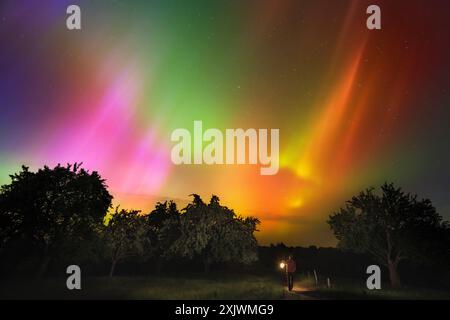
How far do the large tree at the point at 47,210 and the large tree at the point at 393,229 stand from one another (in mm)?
33931

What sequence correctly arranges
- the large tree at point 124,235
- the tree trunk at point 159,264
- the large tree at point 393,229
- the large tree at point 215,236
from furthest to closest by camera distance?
the tree trunk at point 159,264, the large tree at point 215,236, the large tree at point 124,235, the large tree at point 393,229

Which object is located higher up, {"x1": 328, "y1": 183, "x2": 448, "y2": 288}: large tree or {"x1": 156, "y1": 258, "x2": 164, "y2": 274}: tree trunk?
{"x1": 328, "y1": 183, "x2": 448, "y2": 288}: large tree

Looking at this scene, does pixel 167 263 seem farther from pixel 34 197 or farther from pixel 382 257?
pixel 382 257

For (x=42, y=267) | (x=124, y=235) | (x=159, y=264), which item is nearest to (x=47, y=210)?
(x=42, y=267)

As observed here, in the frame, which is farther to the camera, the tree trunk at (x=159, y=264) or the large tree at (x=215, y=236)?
the tree trunk at (x=159, y=264)

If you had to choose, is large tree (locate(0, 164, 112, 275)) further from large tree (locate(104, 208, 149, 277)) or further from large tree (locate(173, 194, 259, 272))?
large tree (locate(173, 194, 259, 272))

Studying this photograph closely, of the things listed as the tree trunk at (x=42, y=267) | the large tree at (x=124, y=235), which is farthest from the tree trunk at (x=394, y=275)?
the tree trunk at (x=42, y=267)

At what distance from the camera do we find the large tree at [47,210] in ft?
153

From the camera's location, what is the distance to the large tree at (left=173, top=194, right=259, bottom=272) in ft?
187

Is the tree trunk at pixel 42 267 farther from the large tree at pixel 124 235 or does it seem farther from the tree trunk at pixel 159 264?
the tree trunk at pixel 159 264

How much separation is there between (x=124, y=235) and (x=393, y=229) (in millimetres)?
35763

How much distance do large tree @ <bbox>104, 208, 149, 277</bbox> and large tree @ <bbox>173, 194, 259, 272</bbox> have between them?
20.5ft

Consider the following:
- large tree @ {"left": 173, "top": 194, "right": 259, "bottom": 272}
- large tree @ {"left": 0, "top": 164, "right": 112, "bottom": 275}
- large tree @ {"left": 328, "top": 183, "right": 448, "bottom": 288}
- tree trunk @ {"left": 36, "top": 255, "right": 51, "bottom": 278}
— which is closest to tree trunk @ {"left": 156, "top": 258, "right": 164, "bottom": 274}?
large tree @ {"left": 173, "top": 194, "right": 259, "bottom": 272}
